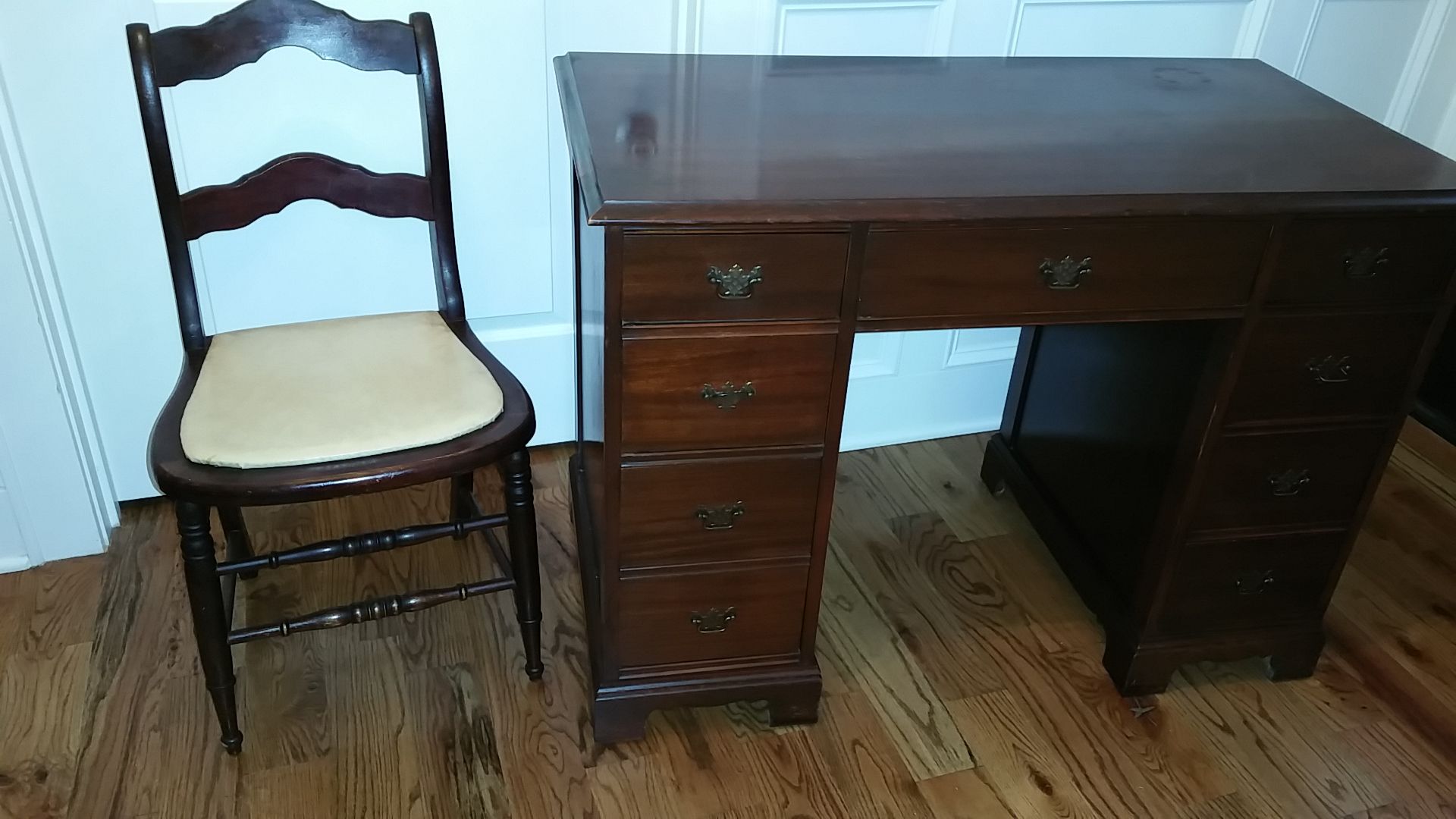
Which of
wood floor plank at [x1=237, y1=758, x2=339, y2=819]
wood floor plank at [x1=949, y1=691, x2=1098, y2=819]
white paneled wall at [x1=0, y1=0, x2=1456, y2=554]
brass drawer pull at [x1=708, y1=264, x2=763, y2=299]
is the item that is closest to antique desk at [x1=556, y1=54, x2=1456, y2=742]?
brass drawer pull at [x1=708, y1=264, x2=763, y2=299]

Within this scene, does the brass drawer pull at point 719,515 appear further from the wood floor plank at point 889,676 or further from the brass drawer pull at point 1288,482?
the brass drawer pull at point 1288,482

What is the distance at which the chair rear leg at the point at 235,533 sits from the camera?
1.68 meters

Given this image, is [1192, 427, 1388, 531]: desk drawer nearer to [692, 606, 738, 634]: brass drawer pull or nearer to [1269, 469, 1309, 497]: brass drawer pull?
[1269, 469, 1309, 497]: brass drawer pull

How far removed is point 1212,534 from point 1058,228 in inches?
22.4

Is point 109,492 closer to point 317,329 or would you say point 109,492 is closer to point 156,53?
point 317,329

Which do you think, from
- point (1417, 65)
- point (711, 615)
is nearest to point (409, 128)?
point (711, 615)

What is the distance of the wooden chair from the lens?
1309mm

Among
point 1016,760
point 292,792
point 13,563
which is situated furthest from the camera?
point 13,563

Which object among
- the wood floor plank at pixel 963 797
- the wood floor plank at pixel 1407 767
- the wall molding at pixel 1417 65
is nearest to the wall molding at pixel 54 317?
the wood floor plank at pixel 963 797

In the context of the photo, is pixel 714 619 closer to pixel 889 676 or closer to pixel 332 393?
pixel 889 676

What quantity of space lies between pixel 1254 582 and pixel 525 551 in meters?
1.03

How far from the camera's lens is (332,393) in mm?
1399

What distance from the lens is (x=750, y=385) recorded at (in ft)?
4.19

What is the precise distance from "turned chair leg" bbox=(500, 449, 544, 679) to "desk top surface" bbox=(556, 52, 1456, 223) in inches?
16.7
